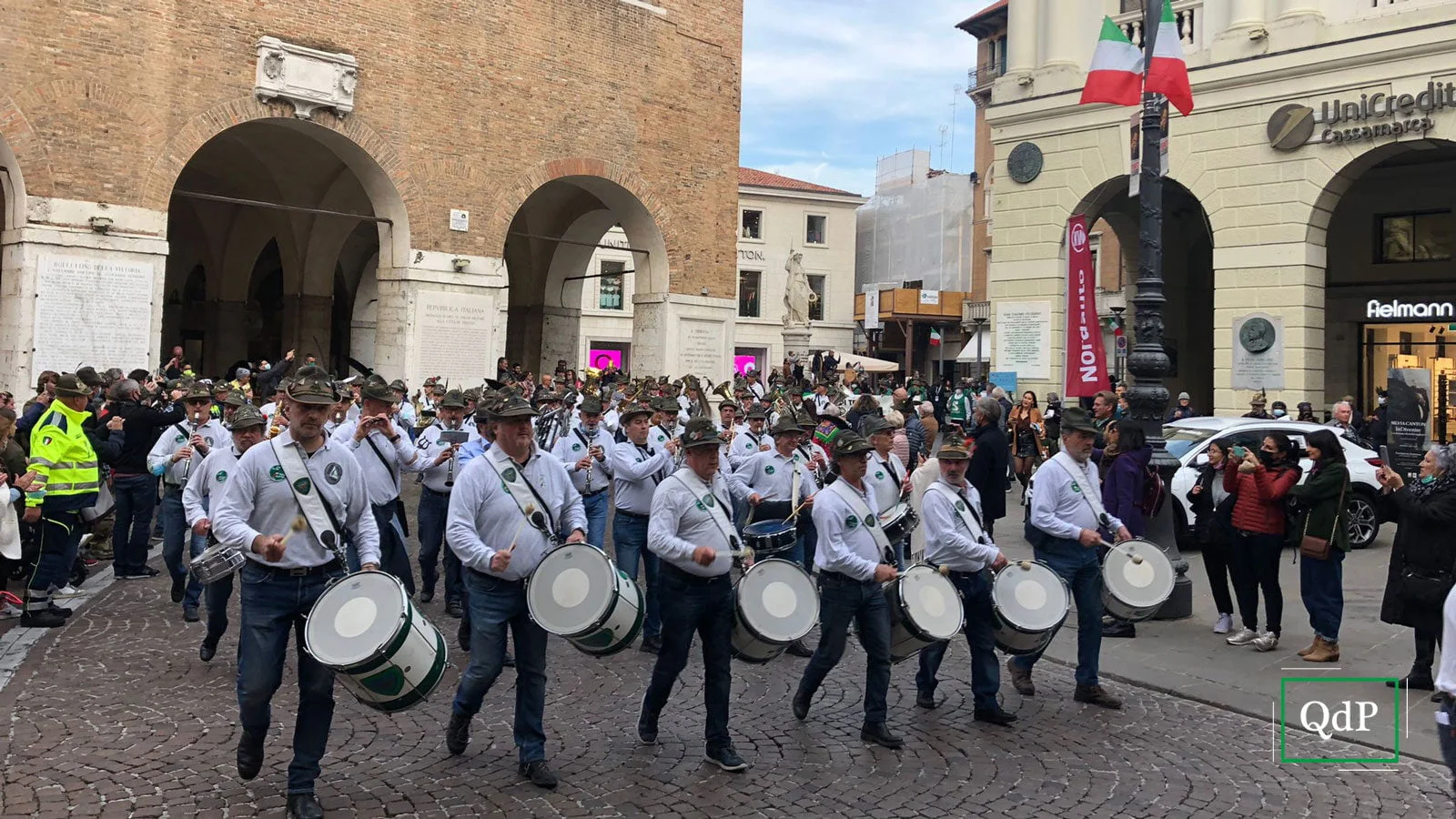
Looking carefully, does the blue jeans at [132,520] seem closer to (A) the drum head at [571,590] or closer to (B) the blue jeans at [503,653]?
(B) the blue jeans at [503,653]

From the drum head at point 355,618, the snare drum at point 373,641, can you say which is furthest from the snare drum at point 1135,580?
the drum head at point 355,618

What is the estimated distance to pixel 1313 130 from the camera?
19.9m

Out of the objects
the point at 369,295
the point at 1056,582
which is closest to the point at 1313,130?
the point at 1056,582

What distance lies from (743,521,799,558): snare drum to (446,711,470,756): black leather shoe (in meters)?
2.65

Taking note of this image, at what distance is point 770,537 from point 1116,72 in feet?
25.6

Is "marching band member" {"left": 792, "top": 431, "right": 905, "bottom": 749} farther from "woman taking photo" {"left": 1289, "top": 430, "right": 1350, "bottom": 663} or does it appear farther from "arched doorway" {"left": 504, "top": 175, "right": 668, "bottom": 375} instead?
"arched doorway" {"left": 504, "top": 175, "right": 668, "bottom": 375}

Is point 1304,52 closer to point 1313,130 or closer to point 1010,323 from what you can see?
point 1313,130

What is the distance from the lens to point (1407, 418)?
1712 cm

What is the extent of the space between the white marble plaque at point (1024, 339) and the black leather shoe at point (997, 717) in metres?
17.0

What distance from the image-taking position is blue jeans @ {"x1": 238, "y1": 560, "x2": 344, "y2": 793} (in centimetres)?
524

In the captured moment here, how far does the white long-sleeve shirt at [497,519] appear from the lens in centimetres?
582

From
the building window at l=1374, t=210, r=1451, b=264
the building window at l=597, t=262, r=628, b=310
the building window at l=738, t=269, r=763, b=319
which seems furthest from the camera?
the building window at l=738, t=269, r=763, b=319

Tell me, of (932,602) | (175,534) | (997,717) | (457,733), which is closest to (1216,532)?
(997,717)

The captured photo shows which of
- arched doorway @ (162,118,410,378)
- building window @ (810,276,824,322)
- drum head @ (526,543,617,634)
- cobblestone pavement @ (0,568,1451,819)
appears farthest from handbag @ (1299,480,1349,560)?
building window @ (810,276,824,322)
